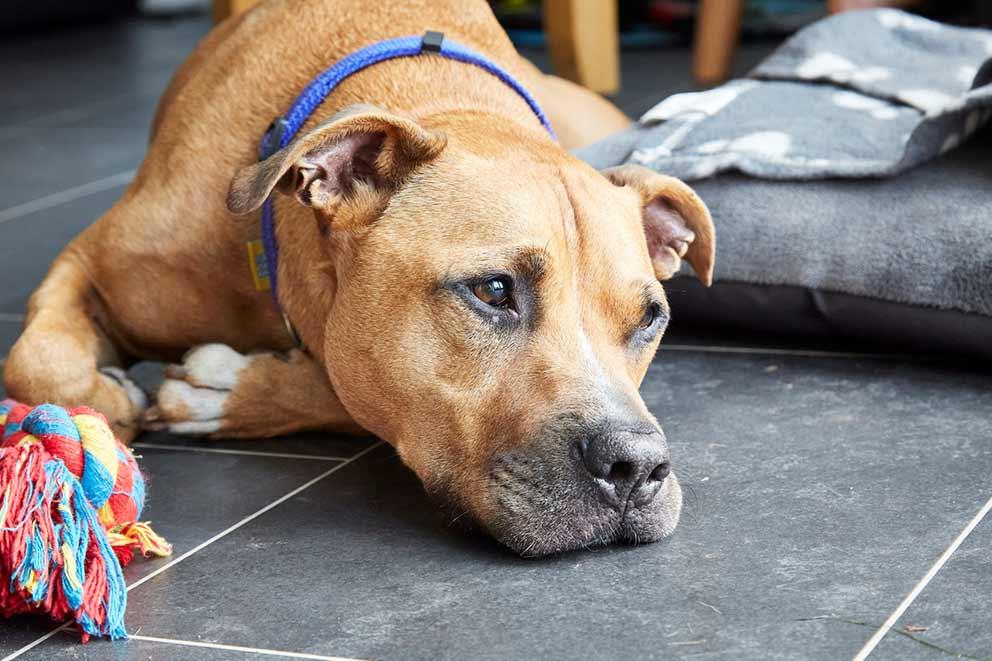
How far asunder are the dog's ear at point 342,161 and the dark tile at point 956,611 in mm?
1026

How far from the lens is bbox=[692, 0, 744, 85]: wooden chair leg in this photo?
21.5ft

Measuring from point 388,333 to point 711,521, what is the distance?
1.93ft

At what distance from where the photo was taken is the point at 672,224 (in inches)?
106

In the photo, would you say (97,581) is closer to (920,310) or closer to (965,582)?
(965,582)

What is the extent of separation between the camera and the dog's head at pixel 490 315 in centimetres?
200

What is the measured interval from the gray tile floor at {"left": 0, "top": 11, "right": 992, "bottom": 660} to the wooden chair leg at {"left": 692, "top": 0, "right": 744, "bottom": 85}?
3.59 meters

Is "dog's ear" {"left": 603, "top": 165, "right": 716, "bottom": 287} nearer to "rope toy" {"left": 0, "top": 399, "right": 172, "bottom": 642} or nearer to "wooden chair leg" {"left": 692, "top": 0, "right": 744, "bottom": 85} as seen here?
"rope toy" {"left": 0, "top": 399, "right": 172, "bottom": 642}

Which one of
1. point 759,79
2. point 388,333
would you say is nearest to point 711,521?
point 388,333

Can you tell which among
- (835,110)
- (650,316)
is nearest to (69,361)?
(650,316)

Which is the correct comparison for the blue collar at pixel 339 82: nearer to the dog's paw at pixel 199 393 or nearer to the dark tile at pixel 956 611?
the dog's paw at pixel 199 393

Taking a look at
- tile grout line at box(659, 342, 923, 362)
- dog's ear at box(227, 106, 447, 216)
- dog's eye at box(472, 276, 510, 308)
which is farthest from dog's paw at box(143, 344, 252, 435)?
tile grout line at box(659, 342, 923, 362)

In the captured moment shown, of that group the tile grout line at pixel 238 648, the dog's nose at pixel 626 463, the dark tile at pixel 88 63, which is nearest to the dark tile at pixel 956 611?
the dog's nose at pixel 626 463

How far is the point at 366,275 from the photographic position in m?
2.26

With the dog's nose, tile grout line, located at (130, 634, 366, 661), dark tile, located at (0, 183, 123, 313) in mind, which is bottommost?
dark tile, located at (0, 183, 123, 313)
